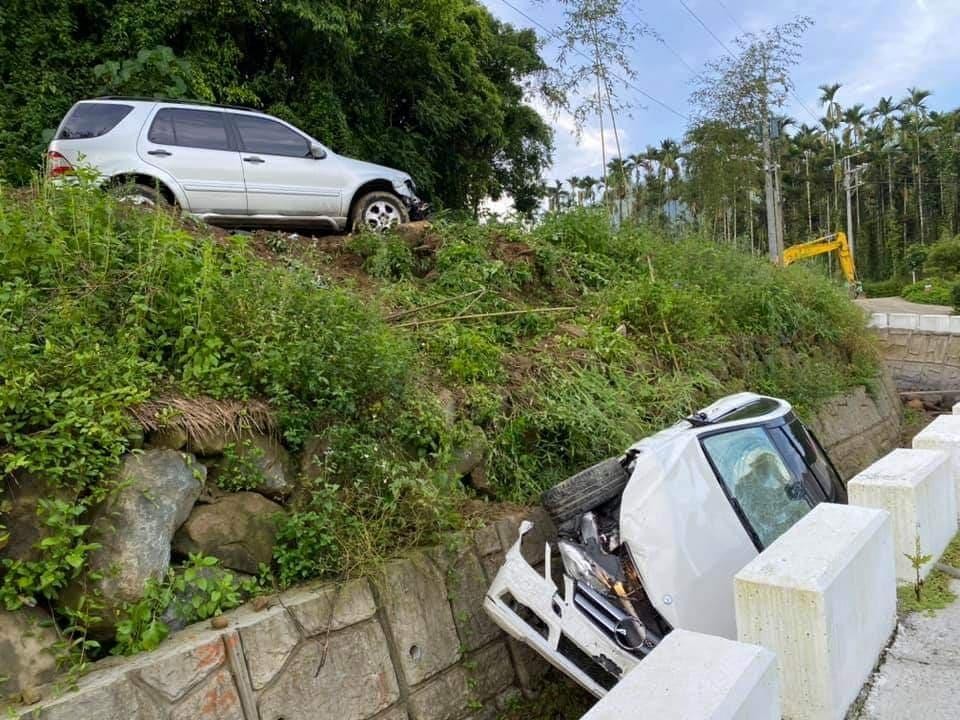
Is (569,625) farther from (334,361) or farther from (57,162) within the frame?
(57,162)

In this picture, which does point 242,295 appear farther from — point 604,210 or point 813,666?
point 604,210

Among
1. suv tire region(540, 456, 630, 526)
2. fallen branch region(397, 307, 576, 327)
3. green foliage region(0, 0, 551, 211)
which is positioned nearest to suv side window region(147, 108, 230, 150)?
green foliage region(0, 0, 551, 211)

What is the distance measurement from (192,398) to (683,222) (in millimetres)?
8873

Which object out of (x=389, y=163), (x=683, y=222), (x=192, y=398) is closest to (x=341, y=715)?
(x=192, y=398)

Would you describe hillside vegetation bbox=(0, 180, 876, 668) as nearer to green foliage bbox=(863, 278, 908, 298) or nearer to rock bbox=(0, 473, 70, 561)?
rock bbox=(0, 473, 70, 561)

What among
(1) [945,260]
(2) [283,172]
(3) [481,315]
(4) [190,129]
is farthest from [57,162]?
(1) [945,260]

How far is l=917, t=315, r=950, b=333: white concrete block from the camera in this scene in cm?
1541

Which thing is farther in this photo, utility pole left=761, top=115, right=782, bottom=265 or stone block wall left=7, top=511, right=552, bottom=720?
utility pole left=761, top=115, right=782, bottom=265

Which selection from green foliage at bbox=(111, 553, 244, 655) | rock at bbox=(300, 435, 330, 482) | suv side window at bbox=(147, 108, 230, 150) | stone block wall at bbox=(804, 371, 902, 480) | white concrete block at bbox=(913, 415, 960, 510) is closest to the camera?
green foliage at bbox=(111, 553, 244, 655)

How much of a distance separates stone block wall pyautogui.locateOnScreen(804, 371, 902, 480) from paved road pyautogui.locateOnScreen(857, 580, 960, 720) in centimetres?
469

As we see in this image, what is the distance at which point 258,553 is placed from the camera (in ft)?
11.3

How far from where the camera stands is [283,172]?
309 inches

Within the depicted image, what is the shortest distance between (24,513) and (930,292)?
42247 millimetres

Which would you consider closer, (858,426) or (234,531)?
(234,531)
